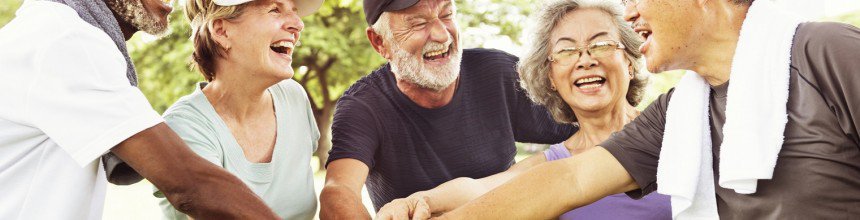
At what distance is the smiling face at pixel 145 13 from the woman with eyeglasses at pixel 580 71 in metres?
1.04

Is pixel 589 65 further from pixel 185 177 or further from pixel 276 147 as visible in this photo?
pixel 185 177

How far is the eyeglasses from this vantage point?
118 inches

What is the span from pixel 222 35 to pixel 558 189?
4.17 feet

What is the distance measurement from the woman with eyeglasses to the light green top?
0.46 m

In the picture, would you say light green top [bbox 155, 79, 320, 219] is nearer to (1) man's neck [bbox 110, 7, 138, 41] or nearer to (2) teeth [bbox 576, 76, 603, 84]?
(1) man's neck [bbox 110, 7, 138, 41]

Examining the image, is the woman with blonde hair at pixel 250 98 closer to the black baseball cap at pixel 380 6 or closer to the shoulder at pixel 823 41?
the black baseball cap at pixel 380 6

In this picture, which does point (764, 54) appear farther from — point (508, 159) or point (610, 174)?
point (508, 159)

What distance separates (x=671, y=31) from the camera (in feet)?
7.22

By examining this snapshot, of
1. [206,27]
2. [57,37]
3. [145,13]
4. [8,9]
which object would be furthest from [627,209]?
[8,9]

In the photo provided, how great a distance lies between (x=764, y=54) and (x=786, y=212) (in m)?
0.38

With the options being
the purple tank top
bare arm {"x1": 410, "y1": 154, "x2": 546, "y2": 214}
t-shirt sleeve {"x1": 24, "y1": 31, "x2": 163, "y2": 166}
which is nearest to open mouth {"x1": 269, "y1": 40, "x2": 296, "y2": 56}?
bare arm {"x1": 410, "y1": 154, "x2": 546, "y2": 214}

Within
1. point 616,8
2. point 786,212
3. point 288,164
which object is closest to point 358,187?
point 288,164

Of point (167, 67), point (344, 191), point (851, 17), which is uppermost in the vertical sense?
point (344, 191)

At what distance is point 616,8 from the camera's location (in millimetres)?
3061
